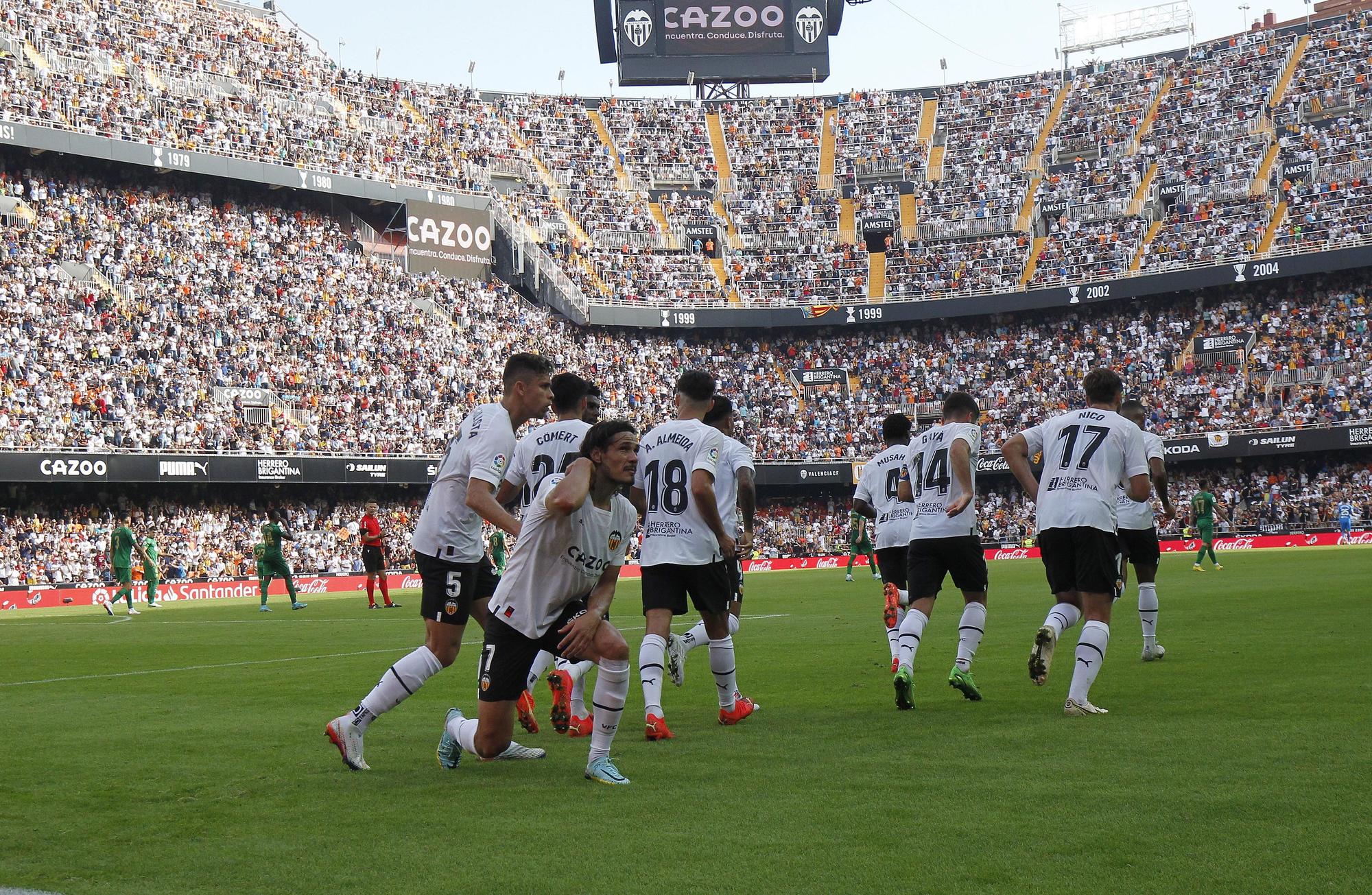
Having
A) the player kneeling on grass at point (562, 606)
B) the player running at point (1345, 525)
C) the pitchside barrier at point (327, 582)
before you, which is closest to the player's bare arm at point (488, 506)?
the player kneeling on grass at point (562, 606)

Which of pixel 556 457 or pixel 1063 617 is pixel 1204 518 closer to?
pixel 1063 617

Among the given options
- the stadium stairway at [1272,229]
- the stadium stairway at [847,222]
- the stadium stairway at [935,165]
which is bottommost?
the stadium stairway at [1272,229]

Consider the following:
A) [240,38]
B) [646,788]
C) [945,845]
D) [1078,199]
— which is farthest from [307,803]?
[1078,199]

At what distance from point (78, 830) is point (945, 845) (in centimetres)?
400

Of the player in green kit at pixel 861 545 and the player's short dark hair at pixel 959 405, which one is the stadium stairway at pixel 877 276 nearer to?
the player in green kit at pixel 861 545

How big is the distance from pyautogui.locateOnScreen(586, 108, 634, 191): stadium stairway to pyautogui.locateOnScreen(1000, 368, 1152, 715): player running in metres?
55.7

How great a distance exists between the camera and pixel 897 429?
13.4m

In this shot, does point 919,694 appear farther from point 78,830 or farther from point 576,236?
point 576,236

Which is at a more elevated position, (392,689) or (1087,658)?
(392,689)

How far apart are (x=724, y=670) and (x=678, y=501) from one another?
1.29 meters

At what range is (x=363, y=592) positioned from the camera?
124 ft

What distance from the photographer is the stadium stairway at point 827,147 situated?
66.9m

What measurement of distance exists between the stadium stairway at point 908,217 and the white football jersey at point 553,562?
58.6 metres

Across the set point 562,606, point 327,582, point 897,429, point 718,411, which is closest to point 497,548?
point 327,582
